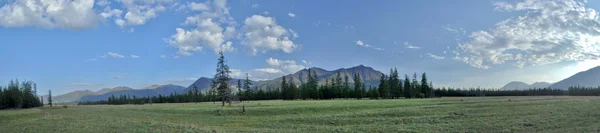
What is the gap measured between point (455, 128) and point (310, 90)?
9645 cm

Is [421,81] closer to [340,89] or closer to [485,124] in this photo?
[340,89]

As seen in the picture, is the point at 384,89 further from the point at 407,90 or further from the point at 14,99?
the point at 14,99

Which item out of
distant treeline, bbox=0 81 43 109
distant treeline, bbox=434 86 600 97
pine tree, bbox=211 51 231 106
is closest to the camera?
pine tree, bbox=211 51 231 106

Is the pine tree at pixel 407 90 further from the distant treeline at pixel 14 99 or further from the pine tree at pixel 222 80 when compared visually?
the distant treeline at pixel 14 99

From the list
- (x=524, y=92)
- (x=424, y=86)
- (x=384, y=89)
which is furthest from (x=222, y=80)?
(x=524, y=92)

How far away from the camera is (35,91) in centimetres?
13138

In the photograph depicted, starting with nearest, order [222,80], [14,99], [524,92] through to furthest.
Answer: [222,80] → [14,99] → [524,92]

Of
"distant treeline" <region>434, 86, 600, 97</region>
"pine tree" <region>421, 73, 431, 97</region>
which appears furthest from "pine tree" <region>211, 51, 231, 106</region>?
"distant treeline" <region>434, 86, 600, 97</region>

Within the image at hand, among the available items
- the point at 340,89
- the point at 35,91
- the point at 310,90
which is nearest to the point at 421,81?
the point at 340,89

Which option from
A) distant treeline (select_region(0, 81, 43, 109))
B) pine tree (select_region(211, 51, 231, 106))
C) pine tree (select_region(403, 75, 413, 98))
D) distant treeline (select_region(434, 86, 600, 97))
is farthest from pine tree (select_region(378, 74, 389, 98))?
distant treeline (select_region(0, 81, 43, 109))

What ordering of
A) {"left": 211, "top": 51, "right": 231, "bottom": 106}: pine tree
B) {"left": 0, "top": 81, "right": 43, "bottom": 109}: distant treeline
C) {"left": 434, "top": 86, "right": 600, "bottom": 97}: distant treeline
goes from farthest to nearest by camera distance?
1. {"left": 434, "top": 86, "right": 600, "bottom": 97}: distant treeline
2. {"left": 0, "top": 81, "right": 43, "bottom": 109}: distant treeline
3. {"left": 211, "top": 51, "right": 231, "bottom": 106}: pine tree

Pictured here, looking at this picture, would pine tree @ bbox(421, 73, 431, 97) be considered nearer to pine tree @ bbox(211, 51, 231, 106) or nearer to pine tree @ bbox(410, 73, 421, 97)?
pine tree @ bbox(410, 73, 421, 97)

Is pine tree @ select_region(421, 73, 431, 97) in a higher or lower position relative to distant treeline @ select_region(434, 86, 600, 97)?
higher

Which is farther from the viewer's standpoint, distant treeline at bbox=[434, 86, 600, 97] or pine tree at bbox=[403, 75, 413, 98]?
distant treeline at bbox=[434, 86, 600, 97]
